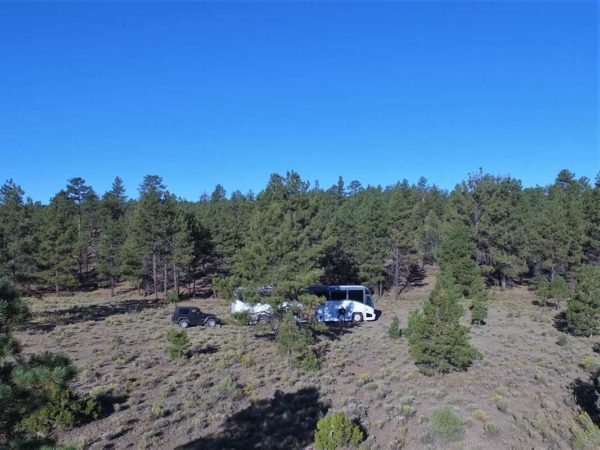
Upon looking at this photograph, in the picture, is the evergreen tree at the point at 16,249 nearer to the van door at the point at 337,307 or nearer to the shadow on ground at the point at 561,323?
the van door at the point at 337,307

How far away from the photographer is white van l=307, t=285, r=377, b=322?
3000 centimetres

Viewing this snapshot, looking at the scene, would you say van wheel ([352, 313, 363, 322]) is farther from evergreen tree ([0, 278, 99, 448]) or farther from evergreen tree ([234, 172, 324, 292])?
evergreen tree ([0, 278, 99, 448])

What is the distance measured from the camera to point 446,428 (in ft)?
37.2

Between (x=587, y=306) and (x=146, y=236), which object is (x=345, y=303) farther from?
(x=146, y=236)

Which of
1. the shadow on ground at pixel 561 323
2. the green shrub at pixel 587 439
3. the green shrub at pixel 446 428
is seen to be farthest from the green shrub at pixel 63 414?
the shadow on ground at pixel 561 323

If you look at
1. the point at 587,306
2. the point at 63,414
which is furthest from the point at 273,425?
the point at 587,306

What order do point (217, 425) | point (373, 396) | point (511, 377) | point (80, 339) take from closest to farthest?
point (217, 425)
point (373, 396)
point (511, 377)
point (80, 339)

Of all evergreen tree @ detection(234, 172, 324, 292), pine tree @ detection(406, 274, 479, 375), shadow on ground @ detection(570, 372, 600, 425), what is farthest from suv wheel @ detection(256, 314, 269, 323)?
shadow on ground @ detection(570, 372, 600, 425)

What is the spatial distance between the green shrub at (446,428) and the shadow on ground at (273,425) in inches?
142

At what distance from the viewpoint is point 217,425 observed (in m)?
12.8

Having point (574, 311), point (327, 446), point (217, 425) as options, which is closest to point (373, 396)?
point (327, 446)

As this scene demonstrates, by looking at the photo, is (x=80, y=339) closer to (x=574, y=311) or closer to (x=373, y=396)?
(x=373, y=396)

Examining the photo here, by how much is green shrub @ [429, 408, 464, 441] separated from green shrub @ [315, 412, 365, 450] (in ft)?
6.88

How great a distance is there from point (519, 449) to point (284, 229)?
42.3 feet
